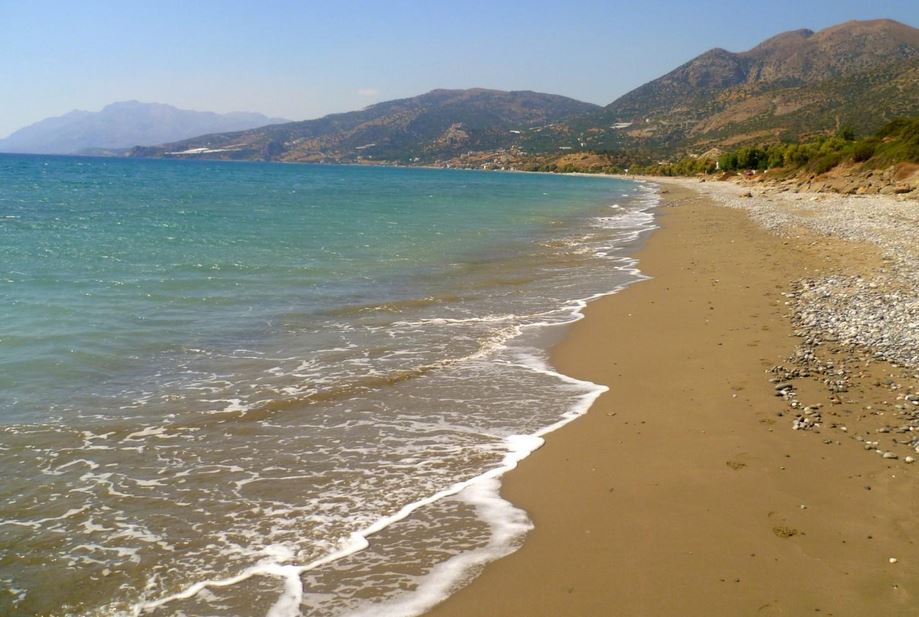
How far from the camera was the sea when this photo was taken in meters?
4.88

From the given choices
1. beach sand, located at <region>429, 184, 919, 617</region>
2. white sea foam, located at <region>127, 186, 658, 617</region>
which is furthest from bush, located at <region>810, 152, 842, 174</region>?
white sea foam, located at <region>127, 186, 658, 617</region>

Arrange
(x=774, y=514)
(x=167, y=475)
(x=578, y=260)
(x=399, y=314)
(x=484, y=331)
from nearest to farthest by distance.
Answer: (x=774, y=514) < (x=167, y=475) < (x=484, y=331) < (x=399, y=314) < (x=578, y=260)

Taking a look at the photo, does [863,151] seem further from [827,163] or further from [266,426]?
[266,426]

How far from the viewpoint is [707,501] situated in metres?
5.71

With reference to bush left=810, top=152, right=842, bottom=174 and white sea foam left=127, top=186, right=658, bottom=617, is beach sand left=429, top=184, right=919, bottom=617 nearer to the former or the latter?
white sea foam left=127, top=186, right=658, bottom=617

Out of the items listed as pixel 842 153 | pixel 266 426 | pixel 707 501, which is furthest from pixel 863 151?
pixel 266 426

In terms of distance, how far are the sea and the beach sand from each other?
0.46m

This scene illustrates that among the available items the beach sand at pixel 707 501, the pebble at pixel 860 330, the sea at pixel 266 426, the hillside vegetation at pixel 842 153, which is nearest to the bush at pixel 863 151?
the hillside vegetation at pixel 842 153

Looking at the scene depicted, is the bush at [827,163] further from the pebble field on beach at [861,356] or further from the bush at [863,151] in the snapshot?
the pebble field on beach at [861,356]

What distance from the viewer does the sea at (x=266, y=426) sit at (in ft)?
16.0

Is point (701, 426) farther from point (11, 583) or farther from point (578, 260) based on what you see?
point (578, 260)

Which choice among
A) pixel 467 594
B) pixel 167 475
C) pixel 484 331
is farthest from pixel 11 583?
pixel 484 331

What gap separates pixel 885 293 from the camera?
12703mm

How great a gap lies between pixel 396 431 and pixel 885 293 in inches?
428
